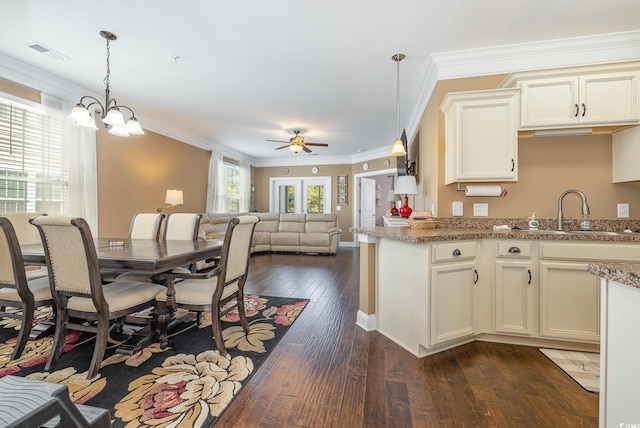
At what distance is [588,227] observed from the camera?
2396mm

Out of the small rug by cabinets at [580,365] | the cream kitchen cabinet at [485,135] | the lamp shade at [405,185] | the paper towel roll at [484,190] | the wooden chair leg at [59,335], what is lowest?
the small rug by cabinets at [580,365]

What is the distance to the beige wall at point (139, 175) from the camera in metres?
4.16

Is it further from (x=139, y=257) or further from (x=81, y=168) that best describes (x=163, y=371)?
(x=81, y=168)

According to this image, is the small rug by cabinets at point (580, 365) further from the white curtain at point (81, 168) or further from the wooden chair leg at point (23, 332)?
the white curtain at point (81, 168)

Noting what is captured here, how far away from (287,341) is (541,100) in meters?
2.88

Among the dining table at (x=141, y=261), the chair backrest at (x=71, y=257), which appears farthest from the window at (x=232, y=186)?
the chair backrest at (x=71, y=257)

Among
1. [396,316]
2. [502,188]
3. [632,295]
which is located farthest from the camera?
[502,188]

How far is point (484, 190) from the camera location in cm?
258

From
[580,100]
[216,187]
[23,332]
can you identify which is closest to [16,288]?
[23,332]

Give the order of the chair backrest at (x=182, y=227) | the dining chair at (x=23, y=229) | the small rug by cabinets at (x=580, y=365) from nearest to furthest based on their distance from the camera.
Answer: the small rug by cabinets at (x=580, y=365) < the dining chair at (x=23, y=229) < the chair backrest at (x=182, y=227)

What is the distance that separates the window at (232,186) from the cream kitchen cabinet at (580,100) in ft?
21.2

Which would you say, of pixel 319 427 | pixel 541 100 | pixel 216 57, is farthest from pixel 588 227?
pixel 216 57

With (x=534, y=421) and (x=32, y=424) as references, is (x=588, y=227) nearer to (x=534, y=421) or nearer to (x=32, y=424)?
(x=534, y=421)

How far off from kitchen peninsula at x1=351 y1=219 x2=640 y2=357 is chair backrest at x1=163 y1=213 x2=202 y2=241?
1.96 metres
